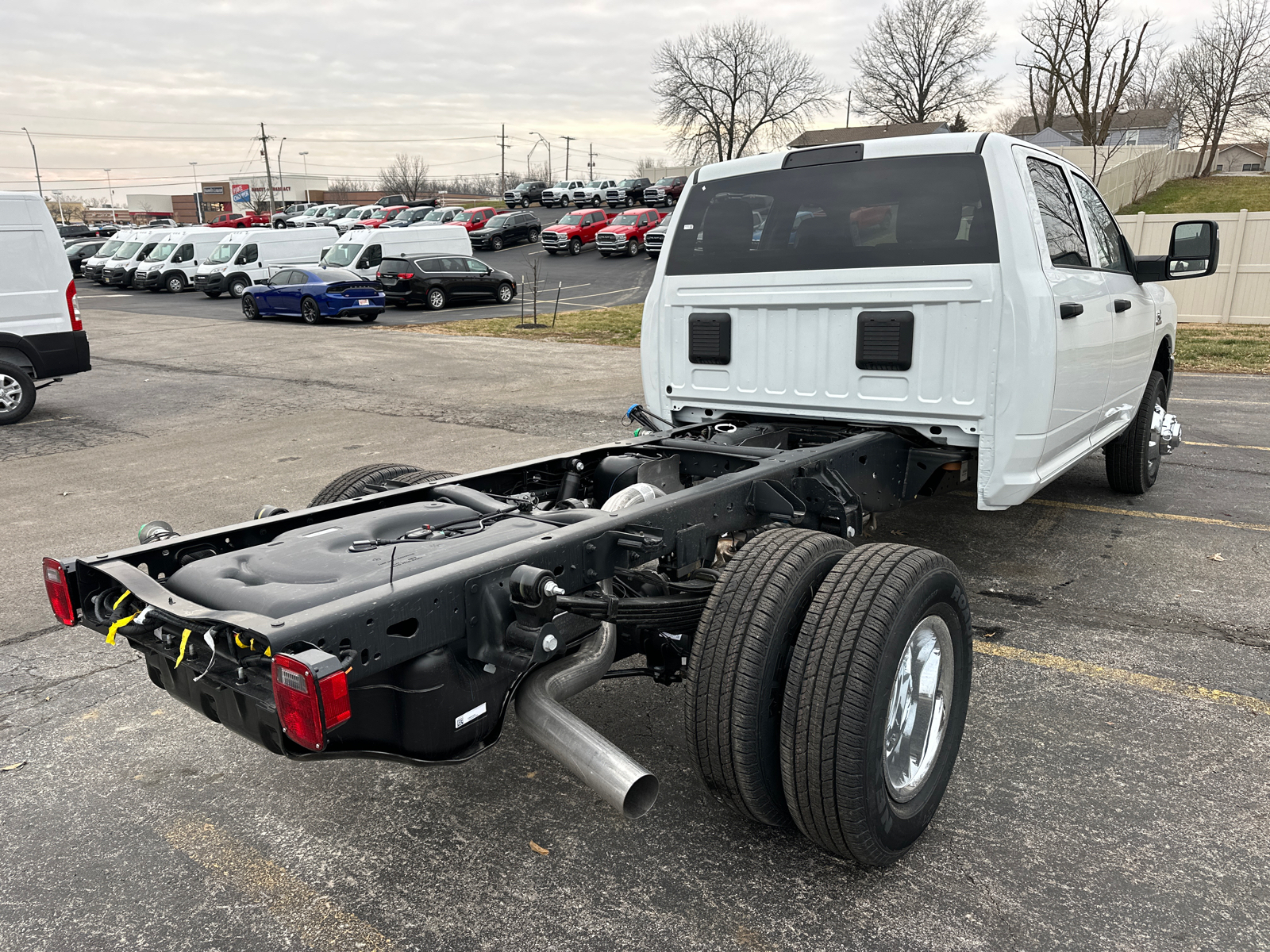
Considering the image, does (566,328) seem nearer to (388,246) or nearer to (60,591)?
(388,246)

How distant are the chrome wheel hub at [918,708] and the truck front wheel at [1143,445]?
4.18 metres

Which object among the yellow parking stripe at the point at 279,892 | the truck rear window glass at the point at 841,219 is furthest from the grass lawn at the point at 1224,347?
the yellow parking stripe at the point at 279,892

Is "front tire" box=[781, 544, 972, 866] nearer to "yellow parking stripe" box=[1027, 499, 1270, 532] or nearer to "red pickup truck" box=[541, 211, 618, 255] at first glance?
"yellow parking stripe" box=[1027, 499, 1270, 532]

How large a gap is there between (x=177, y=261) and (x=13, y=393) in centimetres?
2538

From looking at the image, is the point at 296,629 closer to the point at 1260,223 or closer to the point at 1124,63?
the point at 1260,223

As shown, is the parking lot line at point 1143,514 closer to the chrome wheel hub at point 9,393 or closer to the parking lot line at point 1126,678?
the parking lot line at point 1126,678

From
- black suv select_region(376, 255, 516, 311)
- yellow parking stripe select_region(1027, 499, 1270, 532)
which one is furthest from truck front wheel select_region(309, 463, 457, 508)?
black suv select_region(376, 255, 516, 311)

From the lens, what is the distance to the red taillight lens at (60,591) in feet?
8.47

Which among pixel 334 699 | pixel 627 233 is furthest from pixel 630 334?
pixel 334 699

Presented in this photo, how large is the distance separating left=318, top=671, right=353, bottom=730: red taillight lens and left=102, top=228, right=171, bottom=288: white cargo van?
37886mm

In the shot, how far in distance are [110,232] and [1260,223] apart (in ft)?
200

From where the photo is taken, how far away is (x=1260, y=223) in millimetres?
17391

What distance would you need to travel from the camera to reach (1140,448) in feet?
21.5

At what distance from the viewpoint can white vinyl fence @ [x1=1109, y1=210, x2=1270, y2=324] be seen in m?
17.5
